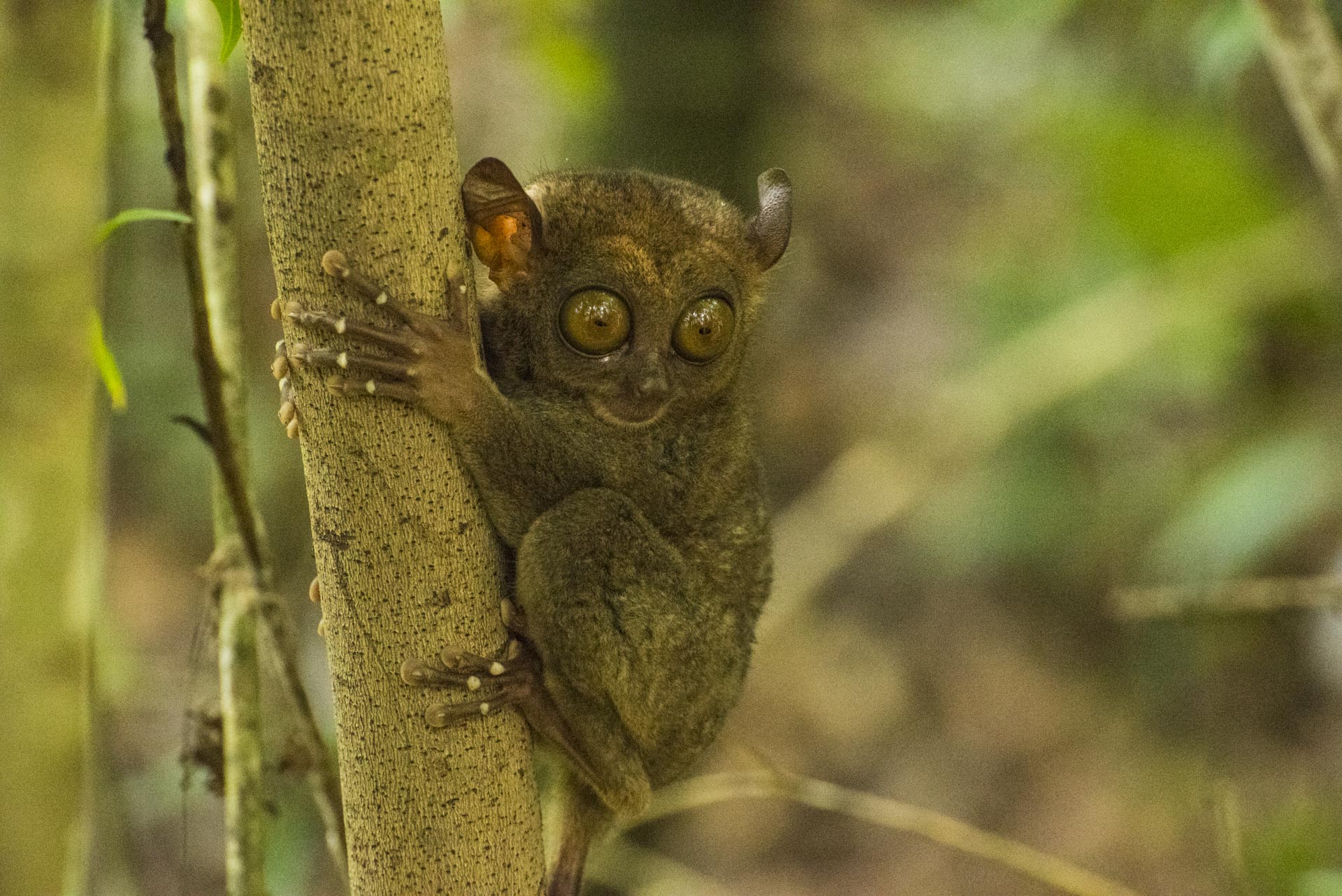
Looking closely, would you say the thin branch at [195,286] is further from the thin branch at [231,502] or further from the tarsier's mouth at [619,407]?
the tarsier's mouth at [619,407]

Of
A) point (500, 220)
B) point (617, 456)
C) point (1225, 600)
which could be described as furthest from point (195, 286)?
point (1225, 600)

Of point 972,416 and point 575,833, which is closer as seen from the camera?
point 575,833

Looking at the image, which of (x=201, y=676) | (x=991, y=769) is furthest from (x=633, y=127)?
(x=991, y=769)

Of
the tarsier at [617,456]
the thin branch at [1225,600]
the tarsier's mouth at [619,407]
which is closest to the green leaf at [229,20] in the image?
the tarsier at [617,456]

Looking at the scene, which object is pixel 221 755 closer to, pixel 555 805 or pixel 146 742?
pixel 555 805

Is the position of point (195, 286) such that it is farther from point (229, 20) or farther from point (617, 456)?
point (617, 456)

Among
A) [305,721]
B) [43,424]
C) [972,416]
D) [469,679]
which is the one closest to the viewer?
[43,424]
